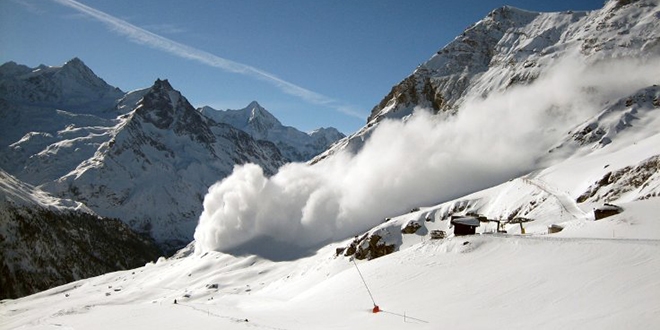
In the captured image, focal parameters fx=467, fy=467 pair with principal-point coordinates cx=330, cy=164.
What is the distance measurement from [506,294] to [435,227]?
6916cm

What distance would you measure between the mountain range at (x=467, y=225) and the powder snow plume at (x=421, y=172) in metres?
0.71

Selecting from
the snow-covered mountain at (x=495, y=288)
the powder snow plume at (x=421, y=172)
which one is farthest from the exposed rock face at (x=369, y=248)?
the powder snow plume at (x=421, y=172)

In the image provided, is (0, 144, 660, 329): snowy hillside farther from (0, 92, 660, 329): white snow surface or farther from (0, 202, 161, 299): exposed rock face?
(0, 202, 161, 299): exposed rock face

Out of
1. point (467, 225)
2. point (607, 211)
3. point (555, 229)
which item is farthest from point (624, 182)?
point (467, 225)

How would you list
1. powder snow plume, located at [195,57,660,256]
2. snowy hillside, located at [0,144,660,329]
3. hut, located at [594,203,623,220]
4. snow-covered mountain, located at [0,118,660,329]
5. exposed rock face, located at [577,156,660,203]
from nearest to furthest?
snowy hillside, located at [0,144,660,329] → snow-covered mountain, located at [0,118,660,329] → hut, located at [594,203,623,220] → exposed rock face, located at [577,156,660,203] → powder snow plume, located at [195,57,660,256]

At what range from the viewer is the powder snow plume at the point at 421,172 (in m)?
141

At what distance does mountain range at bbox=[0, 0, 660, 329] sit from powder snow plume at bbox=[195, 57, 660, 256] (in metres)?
0.71

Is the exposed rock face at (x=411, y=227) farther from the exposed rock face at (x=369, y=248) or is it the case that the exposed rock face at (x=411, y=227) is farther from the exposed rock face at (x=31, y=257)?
the exposed rock face at (x=31, y=257)

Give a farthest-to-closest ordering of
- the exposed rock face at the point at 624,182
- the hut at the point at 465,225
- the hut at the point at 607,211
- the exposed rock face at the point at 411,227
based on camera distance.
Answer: the exposed rock face at the point at 411,227, the exposed rock face at the point at 624,182, the hut at the point at 465,225, the hut at the point at 607,211

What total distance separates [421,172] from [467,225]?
340ft

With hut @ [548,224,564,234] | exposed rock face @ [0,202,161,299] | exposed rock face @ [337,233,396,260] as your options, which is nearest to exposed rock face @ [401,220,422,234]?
exposed rock face @ [337,233,396,260]

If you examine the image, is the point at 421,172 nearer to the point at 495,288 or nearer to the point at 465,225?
the point at 465,225

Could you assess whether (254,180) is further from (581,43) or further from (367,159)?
(581,43)

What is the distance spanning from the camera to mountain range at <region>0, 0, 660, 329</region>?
28.3m
